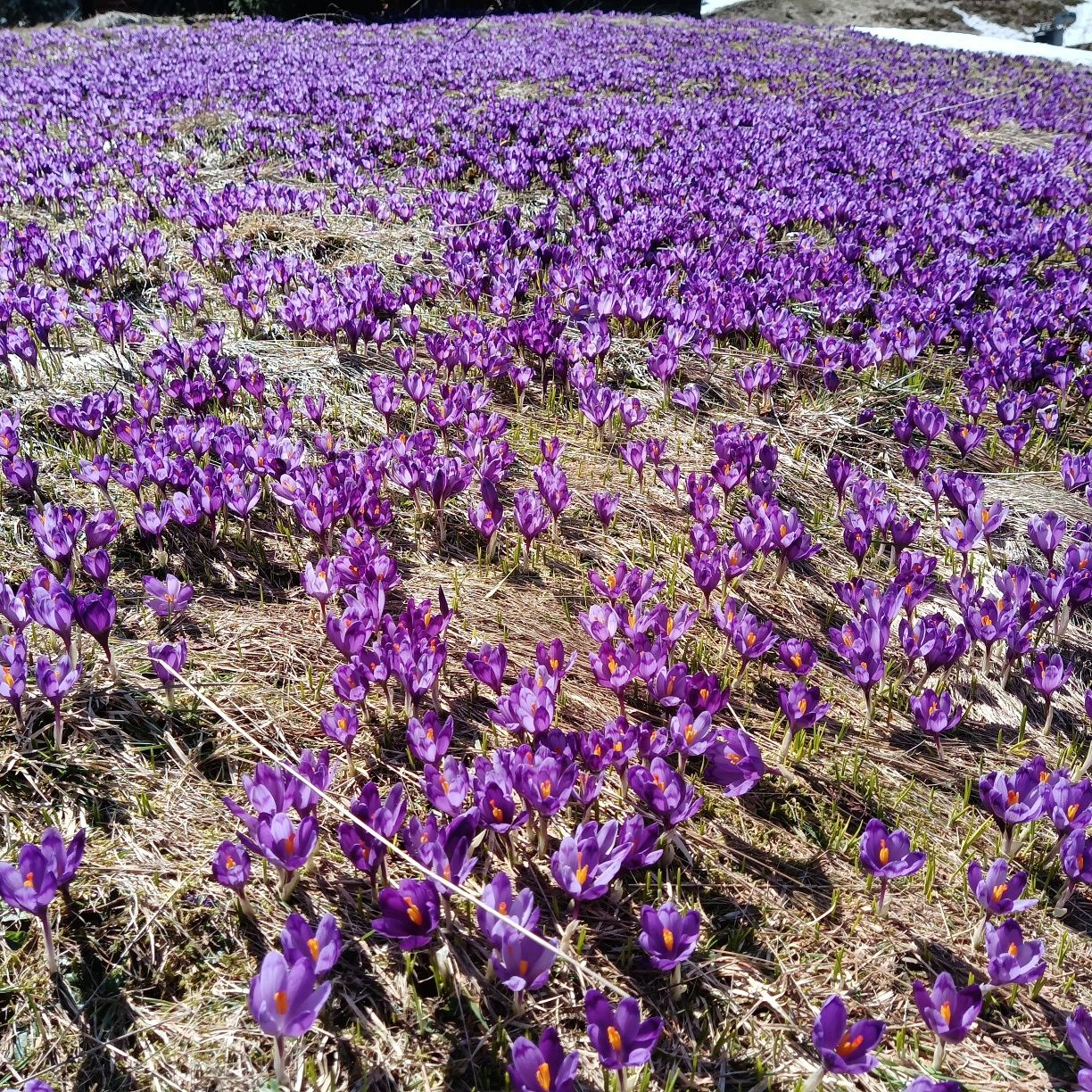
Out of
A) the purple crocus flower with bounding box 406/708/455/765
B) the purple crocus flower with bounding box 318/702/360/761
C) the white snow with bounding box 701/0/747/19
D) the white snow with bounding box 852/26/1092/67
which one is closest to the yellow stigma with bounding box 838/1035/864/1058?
the purple crocus flower with bounding box 406/708/455/765

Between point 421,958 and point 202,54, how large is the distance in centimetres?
1777

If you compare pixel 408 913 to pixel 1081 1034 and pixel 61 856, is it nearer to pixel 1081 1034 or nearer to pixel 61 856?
pixel 61 856

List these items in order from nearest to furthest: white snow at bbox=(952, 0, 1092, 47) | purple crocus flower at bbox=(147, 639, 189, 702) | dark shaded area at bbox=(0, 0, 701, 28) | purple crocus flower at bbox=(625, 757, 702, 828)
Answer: purple crocus flower at bbox=(625, 757, 702, 828) → purple crocus flower at bbox=(147, 639, 189, 702) → dark shaded area at bbox=(0, 0, 701, 28) → white snow at bbox=(952, 0, 1092, 47)

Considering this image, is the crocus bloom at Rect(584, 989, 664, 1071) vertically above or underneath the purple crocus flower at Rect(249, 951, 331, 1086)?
underneath

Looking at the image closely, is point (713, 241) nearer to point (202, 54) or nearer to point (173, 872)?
point (173, 872)

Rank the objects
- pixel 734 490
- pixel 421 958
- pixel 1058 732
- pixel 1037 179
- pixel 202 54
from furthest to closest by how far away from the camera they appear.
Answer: pixel 202 54
pixel 1037 179
pixel 734 490
pixel 1058 732
pixel 421 958

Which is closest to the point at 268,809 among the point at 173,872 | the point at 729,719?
the point at 173,872

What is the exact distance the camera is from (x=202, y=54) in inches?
607

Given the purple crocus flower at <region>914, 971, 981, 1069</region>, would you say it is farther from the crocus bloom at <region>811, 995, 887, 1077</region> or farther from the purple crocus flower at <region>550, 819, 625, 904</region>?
the purple crocus flower at <region>550, 819, 625, 904</region>

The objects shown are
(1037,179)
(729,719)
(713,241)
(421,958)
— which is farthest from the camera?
(1037,179)

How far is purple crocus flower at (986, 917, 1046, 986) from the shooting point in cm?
178

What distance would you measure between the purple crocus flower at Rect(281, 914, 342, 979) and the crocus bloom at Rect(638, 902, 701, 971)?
61 cm

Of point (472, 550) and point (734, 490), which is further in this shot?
point (734, 490)

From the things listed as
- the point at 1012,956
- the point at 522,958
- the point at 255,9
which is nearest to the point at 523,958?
the point at 522,958
